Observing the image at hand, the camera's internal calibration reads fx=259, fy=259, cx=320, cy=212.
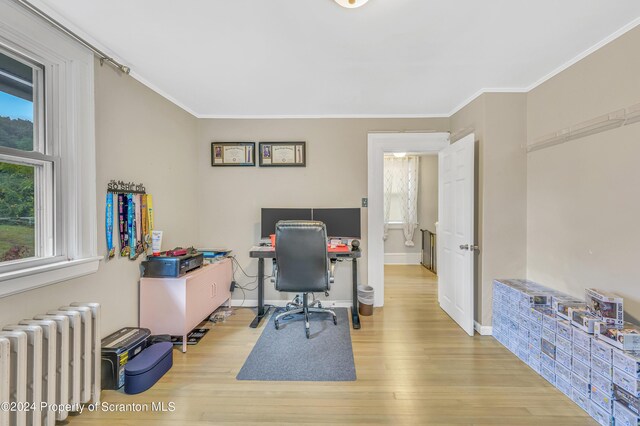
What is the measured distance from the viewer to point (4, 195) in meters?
1.49

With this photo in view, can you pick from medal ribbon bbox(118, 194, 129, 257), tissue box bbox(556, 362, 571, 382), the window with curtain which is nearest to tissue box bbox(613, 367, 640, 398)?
tissue box bbox(556, 362, 571, 382)

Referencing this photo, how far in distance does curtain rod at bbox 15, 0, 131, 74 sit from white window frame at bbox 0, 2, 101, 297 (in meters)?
0.04

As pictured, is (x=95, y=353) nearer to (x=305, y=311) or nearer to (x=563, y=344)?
(x=305, y=311)

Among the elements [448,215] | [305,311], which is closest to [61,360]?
[305,311]

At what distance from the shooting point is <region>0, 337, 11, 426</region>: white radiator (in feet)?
3.82

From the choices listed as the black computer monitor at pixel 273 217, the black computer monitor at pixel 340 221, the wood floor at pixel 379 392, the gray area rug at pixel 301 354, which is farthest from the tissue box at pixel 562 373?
the black computer monitor at pixel 273 217

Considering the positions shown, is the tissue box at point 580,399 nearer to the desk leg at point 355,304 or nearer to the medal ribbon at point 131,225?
the desk leg at point 355,304

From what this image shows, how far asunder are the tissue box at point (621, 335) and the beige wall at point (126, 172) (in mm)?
3361

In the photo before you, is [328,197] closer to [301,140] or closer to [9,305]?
[301,140]

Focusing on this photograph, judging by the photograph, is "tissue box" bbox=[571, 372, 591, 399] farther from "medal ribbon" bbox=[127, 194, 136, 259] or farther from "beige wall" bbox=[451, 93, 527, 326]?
"medal ribbon" bbox=[127, 194, 136, 259]

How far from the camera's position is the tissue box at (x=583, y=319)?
165 cm

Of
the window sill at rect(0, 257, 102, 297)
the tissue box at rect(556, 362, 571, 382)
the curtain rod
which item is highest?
the curtain rod

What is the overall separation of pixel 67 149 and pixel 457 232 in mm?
3406

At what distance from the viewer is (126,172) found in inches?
86.9
